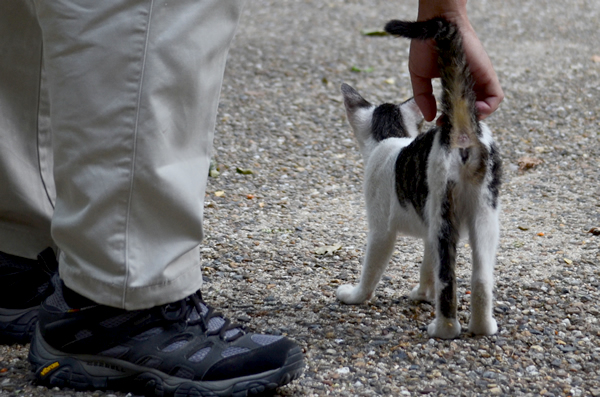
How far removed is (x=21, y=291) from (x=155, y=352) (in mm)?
611

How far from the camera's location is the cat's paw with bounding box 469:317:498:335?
2.19 metres

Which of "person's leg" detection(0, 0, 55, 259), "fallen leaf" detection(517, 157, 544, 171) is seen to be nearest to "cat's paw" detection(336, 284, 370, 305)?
"person's leg" detection(0, 0, 55, 259)

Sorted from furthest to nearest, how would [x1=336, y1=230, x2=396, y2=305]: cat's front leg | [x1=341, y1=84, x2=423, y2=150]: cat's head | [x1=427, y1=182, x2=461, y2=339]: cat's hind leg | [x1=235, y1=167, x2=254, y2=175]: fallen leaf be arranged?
[x1=235, y1=167, x2=254, y2=175]: fallen leaf, [x1=341, y1=84, x2=423, y2=150]: cat's head, [x1=336, y1=230, x2=396, y2=305]: cat's front leg, [x1=427, y1=182, x2=461, y2=339]: cat's hind leg

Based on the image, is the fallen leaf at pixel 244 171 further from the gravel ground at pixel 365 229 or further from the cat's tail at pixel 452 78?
the cat's tail at pixel 452 78

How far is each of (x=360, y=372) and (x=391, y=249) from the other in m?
0.57

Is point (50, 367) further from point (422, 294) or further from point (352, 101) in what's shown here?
point (352, 101)

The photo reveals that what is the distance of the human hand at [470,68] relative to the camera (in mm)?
2131

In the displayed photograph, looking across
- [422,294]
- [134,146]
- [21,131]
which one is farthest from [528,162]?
[134,146]

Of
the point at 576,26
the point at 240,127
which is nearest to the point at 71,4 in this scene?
the point at 240,127

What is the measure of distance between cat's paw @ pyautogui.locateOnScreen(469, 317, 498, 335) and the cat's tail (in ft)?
1.72

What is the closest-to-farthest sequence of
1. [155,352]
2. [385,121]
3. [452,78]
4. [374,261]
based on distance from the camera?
[155,352] → [452,78] → [374,261] → [385,121]

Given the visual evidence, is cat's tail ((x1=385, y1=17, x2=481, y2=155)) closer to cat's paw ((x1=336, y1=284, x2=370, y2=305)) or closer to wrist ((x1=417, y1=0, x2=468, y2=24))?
wrist ((x1=417, y1=0, x2=468, y2=24))

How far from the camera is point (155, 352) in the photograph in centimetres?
180

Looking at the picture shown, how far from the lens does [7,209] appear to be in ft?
6.97
